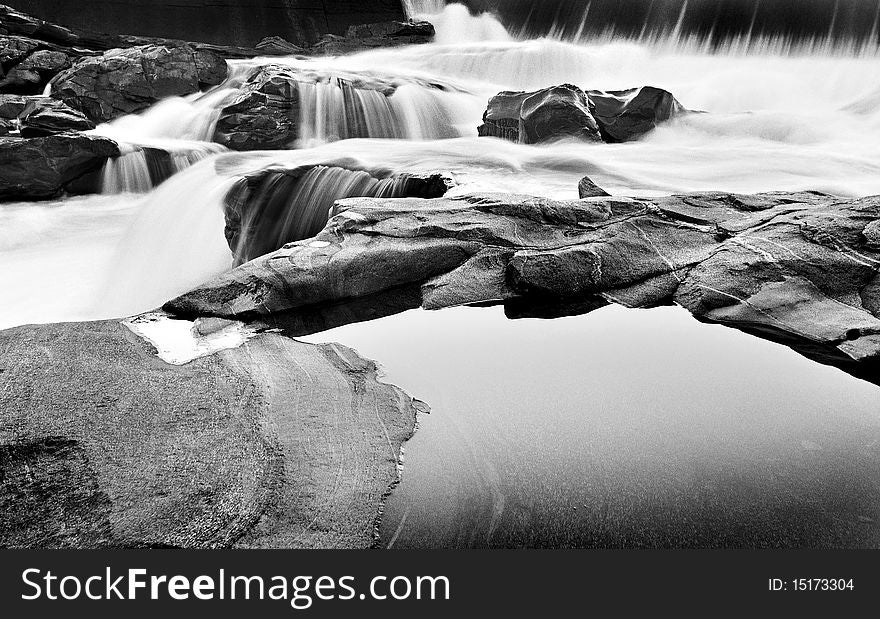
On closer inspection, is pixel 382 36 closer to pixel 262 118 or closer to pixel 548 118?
pixel 262 118

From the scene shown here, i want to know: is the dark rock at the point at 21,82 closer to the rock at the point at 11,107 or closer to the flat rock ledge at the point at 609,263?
the rock at the point at 11,107

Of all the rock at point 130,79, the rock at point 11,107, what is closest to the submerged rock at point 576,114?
the rock at point 130,79

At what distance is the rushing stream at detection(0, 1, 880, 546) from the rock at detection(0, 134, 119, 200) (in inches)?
10.7

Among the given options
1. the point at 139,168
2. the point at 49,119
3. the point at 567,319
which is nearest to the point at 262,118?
the point at 139,168

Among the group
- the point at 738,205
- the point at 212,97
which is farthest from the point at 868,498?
the point at 212,97

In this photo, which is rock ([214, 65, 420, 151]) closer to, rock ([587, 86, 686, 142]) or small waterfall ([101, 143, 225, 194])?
small waterfall ([101, 143, 225, 194])

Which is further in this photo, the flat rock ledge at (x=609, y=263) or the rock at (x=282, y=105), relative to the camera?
the rock at (x=282, y=105)

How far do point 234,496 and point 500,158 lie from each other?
670 centimetres

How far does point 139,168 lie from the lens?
8656 mm

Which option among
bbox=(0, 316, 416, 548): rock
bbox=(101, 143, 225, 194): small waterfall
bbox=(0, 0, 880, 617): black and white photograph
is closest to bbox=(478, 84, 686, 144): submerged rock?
bbox=(0, 0, 880, 617): black and white photograph

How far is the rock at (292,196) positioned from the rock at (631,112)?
14.6 feet

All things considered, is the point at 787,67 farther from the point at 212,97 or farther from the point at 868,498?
the point at 868,498

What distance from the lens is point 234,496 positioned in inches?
74.1

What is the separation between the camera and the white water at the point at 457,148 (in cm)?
634
